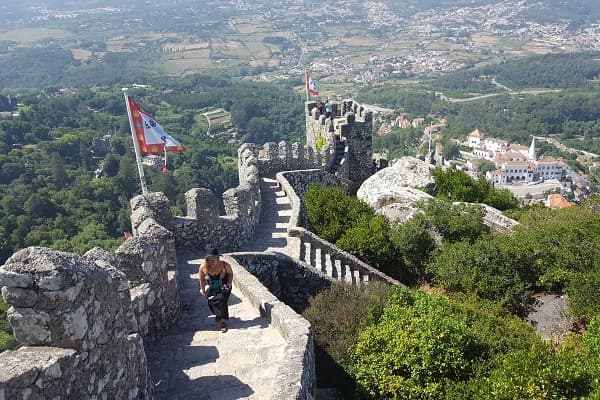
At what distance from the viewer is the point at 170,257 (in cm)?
808

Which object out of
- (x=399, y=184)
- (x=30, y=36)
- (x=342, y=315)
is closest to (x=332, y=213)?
(x=342, y=315)

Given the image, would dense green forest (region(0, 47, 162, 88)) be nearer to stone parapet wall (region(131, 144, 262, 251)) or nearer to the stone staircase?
the stone staircase

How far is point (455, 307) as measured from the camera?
9.06 m

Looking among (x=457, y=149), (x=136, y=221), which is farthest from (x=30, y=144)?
(x=457, y=149)

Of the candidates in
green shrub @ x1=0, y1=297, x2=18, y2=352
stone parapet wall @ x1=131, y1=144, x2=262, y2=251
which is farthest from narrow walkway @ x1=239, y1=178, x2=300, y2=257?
green shrub @ x1=0, y1=297, x2=18, y2=352

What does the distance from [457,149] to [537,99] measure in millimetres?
36683

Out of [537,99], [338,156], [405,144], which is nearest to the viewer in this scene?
[338,156]

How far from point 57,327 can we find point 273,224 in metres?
8.93

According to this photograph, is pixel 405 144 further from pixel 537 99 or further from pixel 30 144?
pixel 30 144

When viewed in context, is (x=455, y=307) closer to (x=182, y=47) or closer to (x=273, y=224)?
(x=273, y=224)

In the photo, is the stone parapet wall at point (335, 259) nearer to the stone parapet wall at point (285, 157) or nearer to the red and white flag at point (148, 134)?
the red and white flag at point (148, 134)

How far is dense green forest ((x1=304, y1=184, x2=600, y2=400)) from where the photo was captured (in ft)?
21.8

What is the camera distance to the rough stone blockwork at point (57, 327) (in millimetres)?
3797

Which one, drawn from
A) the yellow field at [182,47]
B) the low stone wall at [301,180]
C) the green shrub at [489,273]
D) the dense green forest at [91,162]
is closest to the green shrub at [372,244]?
the green shrub at [489,273]
